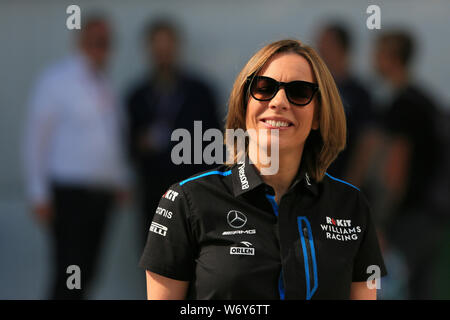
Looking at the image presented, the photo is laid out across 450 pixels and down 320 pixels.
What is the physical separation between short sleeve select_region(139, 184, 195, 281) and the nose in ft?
1.19

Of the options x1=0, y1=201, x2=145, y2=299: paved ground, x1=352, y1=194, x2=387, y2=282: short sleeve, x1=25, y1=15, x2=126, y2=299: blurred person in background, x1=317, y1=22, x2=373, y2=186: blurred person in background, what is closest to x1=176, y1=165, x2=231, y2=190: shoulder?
x1=352, y1=194, x2=387, y2=282: short sleeve

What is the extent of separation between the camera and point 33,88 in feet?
16.1

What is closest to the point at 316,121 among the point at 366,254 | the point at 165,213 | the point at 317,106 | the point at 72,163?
the point at 317,106

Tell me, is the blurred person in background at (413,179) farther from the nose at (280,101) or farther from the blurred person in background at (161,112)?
the nose at (280,101)

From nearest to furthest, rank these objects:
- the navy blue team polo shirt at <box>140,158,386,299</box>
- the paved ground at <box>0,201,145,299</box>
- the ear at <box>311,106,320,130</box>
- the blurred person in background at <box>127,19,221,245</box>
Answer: the navy blue team polo shirt at <box>140,158,386,299</box>, the ear at <box>311,106,320,130</box>, the blurred person in background at <box>127,19,221,245</box>, the paved ground at <box>0,201,145,299</box>

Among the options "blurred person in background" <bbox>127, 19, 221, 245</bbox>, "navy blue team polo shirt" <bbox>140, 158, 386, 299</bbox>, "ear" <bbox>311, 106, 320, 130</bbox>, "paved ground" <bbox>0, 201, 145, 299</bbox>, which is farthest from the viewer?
"paved ground" <bbox>0, 201, 145, 299</bbox>

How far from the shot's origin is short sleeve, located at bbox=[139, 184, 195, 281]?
1.87 meters

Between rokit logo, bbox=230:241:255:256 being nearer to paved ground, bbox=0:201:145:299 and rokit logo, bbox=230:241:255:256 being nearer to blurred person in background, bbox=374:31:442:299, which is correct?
blurred person in background, bbox=374:31:442:299

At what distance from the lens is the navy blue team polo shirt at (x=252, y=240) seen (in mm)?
1866

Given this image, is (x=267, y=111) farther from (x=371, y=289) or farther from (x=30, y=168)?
(x=30, y=168)

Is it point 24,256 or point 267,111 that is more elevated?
point 267,111
